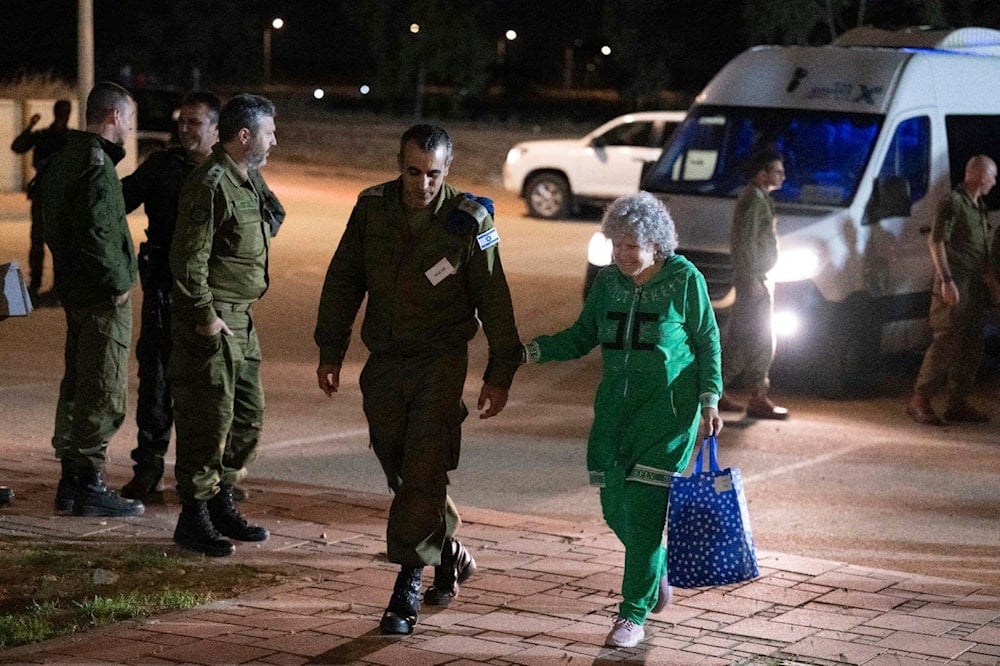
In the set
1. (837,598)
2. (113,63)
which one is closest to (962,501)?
(837,598)

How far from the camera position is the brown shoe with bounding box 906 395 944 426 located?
11.3 meters

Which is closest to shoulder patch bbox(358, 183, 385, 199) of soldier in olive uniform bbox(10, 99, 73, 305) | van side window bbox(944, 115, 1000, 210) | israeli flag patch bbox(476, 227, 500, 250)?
israeli flag patch bbox(476, 227, 500, 250)

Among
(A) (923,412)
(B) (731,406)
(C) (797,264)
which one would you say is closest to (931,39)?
(C) (797,264)

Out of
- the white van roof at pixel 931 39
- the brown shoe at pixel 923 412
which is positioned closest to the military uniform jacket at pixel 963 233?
the brown shoe at pixel 923 412

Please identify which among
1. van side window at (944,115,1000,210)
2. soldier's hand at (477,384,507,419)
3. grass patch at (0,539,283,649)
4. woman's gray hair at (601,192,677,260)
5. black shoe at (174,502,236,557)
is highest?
van side window at (944,115,1000,210)

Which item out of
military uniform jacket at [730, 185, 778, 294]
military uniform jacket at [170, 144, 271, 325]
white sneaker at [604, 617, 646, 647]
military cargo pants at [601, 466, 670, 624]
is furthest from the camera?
military uniform jacket at [730, 185, 778, 294]

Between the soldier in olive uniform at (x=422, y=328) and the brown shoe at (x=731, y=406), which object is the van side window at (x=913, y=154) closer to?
the brown shoe at (x=731, y=406)

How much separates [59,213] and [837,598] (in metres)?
3.92

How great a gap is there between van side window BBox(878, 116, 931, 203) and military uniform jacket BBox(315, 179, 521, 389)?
726 centimetres

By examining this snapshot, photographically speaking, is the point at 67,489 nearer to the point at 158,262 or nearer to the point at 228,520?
the point at 228,520

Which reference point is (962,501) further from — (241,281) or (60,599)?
(60,599)

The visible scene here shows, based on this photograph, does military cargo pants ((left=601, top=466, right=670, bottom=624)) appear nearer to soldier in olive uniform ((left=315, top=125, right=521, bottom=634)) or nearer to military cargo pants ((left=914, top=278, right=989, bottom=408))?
soldier in olive uniform ((left=315, top=125, right=521, bottom=634))

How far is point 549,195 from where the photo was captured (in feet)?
86.3

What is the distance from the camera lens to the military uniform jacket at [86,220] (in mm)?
7652
